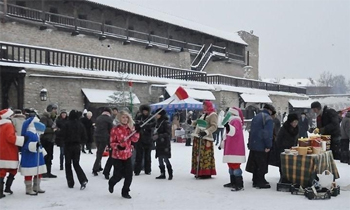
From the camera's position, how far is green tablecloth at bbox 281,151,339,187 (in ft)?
20.5

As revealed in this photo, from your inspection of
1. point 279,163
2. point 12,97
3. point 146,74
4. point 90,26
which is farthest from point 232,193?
point 90,26

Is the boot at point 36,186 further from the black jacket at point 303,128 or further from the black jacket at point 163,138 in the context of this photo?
the black jacket at point 303,128

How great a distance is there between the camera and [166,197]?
20.0 feet

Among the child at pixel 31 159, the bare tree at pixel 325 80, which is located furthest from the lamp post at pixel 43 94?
the bare tree at pixel 325 80

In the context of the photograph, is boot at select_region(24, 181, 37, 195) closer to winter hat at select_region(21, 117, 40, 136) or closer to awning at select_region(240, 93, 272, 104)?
winter hat at select_region(21, 117, 40, 136)

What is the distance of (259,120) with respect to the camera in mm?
6805

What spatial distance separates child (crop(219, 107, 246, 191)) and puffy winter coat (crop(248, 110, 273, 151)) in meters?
0.22

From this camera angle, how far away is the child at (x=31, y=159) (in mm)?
6055

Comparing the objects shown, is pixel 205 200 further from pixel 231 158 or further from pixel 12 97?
pixel 12 97

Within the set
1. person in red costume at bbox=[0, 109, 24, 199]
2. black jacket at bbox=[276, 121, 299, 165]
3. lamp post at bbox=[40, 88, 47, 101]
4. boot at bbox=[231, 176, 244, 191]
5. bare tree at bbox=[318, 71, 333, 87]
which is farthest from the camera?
bare tree at bbox=[318, 71, 333, 87]

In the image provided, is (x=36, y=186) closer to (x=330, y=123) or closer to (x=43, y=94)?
(x=330, y=123)

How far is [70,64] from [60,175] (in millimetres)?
9273

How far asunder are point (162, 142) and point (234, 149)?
1594mm

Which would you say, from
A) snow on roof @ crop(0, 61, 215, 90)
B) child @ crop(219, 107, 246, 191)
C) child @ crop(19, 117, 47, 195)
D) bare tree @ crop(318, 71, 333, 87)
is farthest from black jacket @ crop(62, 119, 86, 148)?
bare tree @ crop(318, 71, 333, 87)
